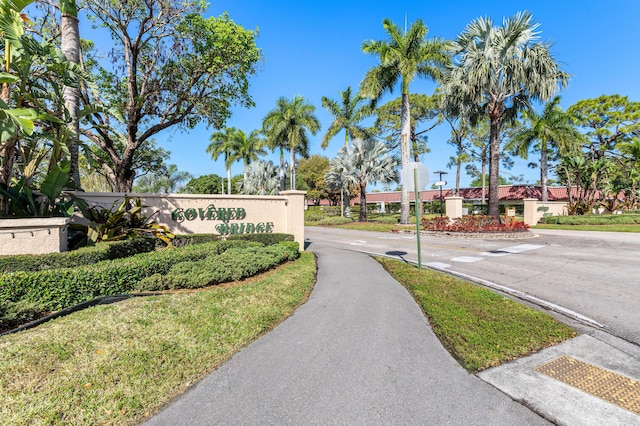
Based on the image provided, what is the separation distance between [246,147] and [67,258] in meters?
38.3

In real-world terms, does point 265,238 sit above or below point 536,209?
below

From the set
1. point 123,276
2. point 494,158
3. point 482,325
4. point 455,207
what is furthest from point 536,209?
point 123,276

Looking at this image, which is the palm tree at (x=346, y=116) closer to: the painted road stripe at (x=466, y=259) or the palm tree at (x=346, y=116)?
the palm tree at (x=346, y=116)

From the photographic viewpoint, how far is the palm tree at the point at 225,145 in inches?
1654

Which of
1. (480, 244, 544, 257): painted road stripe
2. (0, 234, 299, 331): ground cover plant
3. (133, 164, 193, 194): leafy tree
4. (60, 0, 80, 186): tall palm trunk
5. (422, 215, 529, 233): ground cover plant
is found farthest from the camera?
(133, 164, 193, 194): leafy tree

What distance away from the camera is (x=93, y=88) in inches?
314

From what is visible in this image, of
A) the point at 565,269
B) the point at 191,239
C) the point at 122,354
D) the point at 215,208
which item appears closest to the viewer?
the point at 122,354

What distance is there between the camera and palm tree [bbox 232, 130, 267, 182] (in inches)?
1650

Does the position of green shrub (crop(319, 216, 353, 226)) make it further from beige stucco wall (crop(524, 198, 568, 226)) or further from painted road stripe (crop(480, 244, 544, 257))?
painted road stripe (crop(480, 244, 544, 257))

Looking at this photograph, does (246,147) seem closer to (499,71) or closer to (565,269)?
(499,71)

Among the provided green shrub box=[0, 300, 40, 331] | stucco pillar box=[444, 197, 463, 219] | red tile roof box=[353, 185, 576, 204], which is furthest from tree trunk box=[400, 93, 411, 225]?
green shrub box=[0, 300, 40, 331]

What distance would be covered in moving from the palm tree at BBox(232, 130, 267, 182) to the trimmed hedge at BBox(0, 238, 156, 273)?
35575 mm

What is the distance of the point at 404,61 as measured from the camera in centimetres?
2206

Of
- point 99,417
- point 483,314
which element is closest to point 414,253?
point 483,314
